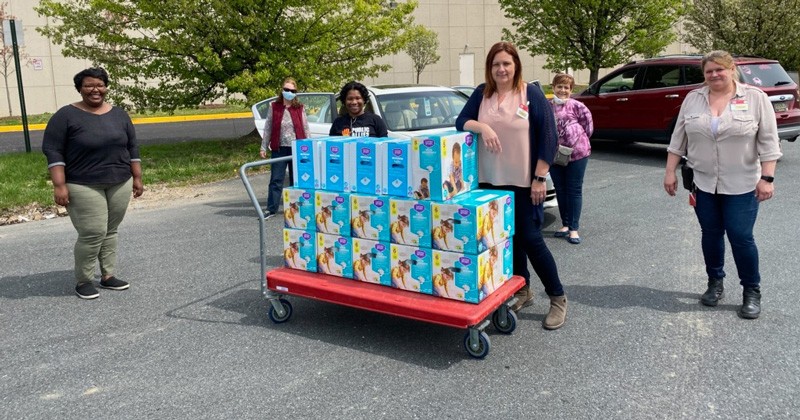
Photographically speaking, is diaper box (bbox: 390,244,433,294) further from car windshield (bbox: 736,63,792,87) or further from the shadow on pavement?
car windshield (bbox: 736,63,792,87)

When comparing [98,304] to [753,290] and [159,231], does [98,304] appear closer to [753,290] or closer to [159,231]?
[159,231]

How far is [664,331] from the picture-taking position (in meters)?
4.54

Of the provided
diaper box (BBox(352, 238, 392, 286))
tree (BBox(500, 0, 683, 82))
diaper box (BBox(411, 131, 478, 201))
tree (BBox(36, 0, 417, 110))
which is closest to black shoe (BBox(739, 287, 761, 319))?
diaper box (BBox(411, 131, 478, 201))

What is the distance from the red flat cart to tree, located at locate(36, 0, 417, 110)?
28.7 feet

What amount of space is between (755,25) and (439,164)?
20.3 meters

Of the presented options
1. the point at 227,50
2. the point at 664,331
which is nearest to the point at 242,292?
the point at 664,331

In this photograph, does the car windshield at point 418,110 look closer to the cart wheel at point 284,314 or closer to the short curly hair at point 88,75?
the short curly hair at point 88,75

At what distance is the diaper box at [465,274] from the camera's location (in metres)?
4.14

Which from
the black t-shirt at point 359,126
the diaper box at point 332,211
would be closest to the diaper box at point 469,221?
the diaper box at point 332,211

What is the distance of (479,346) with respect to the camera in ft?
13.7

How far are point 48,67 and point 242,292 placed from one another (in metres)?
26.6

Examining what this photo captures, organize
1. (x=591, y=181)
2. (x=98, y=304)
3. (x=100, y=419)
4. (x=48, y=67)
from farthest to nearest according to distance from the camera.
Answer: (x=48, y=67) < (x=591, y=181) < (x=98, y=304) < (x=100, y=419)

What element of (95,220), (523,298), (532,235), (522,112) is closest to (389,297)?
(532,235)

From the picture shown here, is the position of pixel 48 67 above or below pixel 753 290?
above
